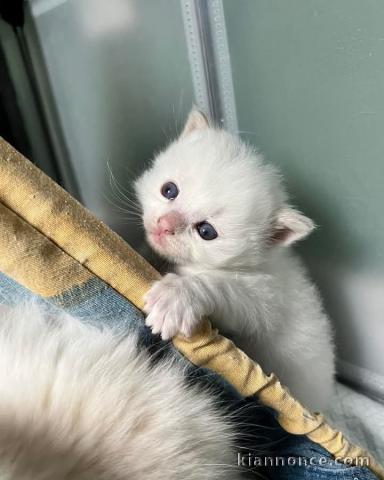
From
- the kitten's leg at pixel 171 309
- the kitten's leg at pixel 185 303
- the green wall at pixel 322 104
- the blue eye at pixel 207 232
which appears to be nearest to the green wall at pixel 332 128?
the green wall at pixel 322 104

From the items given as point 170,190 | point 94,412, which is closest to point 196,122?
point 170,190

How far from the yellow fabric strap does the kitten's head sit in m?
0.27

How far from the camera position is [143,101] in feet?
4.81

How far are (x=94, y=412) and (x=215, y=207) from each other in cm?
53

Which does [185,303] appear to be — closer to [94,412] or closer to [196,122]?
[94,412]

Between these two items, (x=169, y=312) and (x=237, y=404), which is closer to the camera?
(x=169, y=312)

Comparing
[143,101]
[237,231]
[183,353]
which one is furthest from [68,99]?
[183,353]

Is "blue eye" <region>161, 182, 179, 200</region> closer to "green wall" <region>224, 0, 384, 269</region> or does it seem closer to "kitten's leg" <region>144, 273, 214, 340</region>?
"kitten's leg" <region>144, 273, 214, 340</region>

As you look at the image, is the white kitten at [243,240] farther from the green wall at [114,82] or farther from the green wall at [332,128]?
the green wall at [114,82]

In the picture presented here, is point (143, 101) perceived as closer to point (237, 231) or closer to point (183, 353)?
point (237, 231)

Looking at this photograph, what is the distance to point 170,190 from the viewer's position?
3.46 ft

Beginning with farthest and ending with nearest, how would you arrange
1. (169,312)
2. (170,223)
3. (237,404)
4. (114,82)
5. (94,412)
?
(114,82) → (170,223) → (237,404) → (169,312) → (94,412)

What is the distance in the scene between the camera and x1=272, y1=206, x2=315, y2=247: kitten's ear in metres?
1.05

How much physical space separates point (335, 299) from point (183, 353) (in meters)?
0.80
